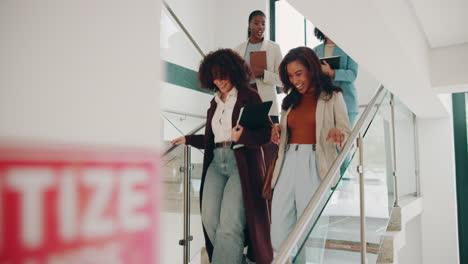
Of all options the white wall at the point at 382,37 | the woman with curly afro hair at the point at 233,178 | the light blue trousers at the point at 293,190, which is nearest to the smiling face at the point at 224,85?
the woman with curly afro hair at the point at 233,178

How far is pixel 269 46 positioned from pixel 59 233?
220cm

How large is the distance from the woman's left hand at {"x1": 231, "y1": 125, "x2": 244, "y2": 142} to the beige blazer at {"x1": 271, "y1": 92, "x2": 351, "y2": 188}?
22 centimetres

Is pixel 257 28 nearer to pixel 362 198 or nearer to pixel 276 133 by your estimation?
pixel 276 133

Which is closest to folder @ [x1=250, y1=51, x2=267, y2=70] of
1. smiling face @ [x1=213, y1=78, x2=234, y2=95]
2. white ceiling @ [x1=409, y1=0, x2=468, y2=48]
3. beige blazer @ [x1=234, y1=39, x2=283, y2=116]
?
beige blazer @ [x1=234, y1=39, x2=283, y2=116]

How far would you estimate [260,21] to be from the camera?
2.37 metres

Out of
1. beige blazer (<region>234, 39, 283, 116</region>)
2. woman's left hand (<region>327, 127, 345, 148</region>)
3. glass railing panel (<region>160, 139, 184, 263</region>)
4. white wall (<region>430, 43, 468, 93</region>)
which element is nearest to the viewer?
woman's left hand (<region>327, 127, 345, 148</region>)

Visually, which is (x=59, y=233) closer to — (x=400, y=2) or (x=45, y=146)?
(x=45, y=146)

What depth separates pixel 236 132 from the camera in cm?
168

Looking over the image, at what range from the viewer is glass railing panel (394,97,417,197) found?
2.80 meters

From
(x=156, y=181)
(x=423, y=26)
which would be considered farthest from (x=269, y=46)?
→ (x=156, y=181)

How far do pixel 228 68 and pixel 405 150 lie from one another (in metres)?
1.98

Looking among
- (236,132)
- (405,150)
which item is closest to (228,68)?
(236,132)

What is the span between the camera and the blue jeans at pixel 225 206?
1678 millimetres

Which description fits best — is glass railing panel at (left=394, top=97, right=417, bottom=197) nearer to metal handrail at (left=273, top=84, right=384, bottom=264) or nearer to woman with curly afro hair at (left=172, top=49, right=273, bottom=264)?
metal handrail at (left=273, top=84, right=384, bottom=264)
